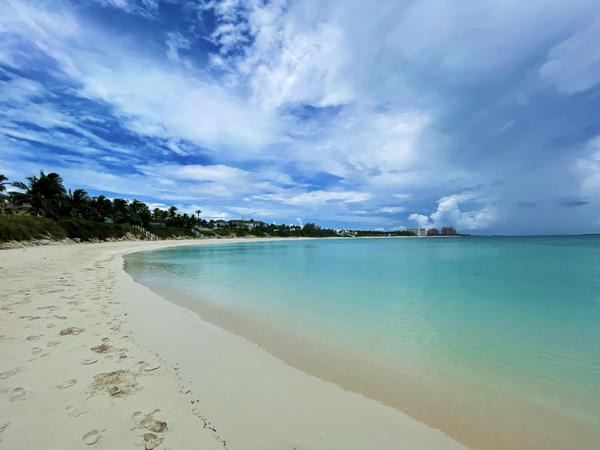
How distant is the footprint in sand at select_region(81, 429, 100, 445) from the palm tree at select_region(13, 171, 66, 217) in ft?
196

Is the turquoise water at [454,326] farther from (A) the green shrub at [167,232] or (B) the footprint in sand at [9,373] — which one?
(A) the green shrub at [167,232]

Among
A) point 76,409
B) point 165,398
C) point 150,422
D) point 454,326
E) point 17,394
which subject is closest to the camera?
point 150,422

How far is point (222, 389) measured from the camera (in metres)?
3.59

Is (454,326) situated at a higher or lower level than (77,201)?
lower

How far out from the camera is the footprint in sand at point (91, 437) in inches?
95.2

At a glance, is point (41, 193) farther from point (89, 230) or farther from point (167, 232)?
point (167, 232)

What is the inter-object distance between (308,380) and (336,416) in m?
0.97

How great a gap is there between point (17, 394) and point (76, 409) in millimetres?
878

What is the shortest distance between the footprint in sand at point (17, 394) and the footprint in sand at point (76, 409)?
0.65 metres

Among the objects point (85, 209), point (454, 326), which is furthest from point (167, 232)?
point (454, 326)

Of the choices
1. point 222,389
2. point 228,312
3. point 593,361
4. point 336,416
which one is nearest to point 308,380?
point 336,416

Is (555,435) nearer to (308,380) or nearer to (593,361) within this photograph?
(308,380)

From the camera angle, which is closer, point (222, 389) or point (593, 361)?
point (222, 389)

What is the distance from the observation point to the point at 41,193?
45406 mm
